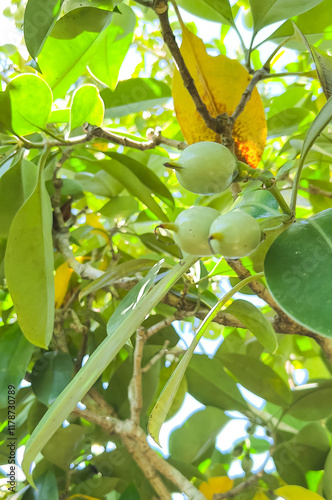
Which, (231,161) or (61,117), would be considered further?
(61,117)

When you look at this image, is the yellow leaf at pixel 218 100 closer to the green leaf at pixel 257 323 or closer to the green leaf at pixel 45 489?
the green leaf at pixel 257 323

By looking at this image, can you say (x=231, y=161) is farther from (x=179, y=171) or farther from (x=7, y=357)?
(x=7, y=357)

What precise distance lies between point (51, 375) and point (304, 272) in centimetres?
49

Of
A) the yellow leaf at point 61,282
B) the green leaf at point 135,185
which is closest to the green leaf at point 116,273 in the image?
the green leaf at point 135,185

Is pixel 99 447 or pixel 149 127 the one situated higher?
pixel 149 127

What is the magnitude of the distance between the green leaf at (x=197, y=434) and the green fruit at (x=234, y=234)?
541 mm

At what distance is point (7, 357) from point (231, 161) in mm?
515

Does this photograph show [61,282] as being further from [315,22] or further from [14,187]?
[315,22]

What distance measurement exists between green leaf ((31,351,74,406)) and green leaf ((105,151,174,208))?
297 millimetres

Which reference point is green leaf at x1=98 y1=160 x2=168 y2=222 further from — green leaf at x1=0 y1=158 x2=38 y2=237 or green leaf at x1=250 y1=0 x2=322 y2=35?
green leaf at x1=250 y1=0 x2=322 y2=35

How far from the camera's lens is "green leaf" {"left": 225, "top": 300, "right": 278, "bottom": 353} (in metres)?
0.63

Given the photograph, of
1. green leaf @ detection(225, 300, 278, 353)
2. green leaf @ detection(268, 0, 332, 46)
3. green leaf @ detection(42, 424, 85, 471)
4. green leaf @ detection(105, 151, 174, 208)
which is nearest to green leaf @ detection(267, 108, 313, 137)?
green leaf @ detection(268, 0, 332, 46)

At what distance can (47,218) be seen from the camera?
58 cm

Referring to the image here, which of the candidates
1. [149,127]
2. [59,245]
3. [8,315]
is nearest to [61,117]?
[59,245]
